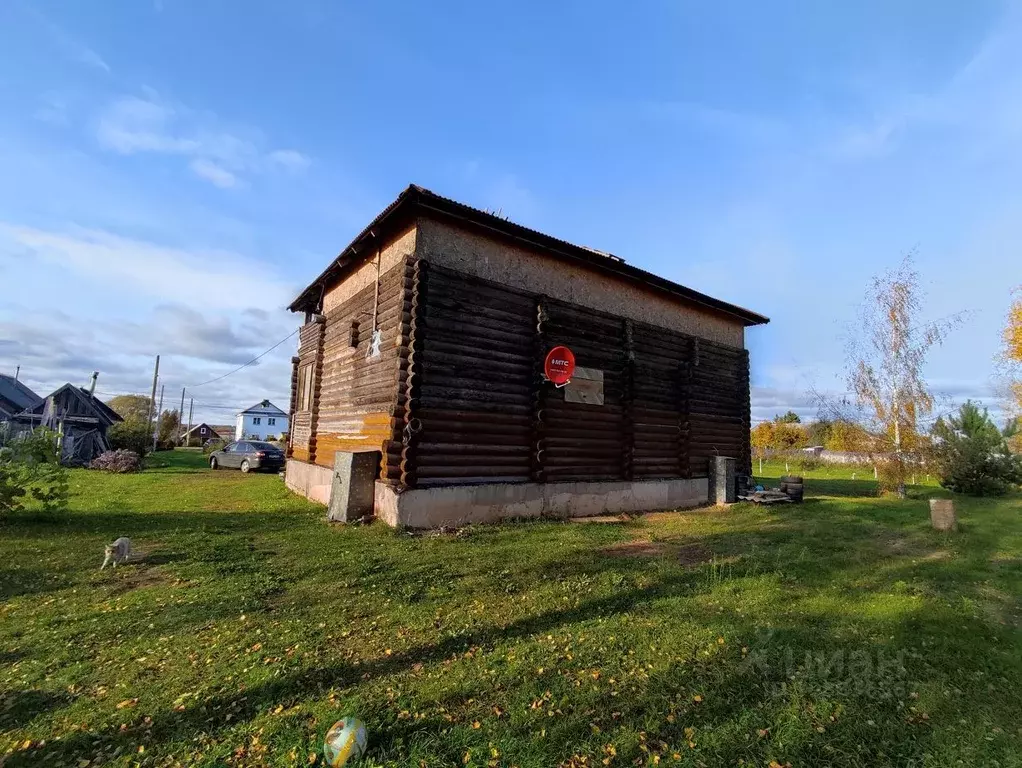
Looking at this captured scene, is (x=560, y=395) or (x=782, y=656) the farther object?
(x=560, y=395)

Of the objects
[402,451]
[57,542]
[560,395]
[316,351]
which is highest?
[316,351]

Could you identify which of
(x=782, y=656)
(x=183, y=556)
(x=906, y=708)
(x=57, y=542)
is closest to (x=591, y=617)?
(x=782, y=656)

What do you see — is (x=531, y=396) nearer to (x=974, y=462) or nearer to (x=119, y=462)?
(x=974, y=462)

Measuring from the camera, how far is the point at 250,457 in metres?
24.5

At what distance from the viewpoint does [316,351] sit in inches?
631

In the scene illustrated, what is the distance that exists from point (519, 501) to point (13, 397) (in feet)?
140

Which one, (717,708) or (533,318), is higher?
(533,318)

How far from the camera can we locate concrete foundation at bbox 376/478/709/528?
9.94m

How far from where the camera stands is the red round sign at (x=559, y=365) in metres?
11.9

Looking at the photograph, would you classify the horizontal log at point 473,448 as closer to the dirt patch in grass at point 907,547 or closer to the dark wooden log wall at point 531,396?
the dark wooden log wall at point 531,396

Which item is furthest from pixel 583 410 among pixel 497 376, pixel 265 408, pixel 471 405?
pixel 265 408

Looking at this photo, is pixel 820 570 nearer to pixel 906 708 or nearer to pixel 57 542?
pixel 906 708

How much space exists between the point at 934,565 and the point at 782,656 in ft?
18.8

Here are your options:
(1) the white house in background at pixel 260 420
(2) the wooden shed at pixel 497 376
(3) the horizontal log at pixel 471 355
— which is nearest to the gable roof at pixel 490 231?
(2) the wooden shed at pixel 497 376
